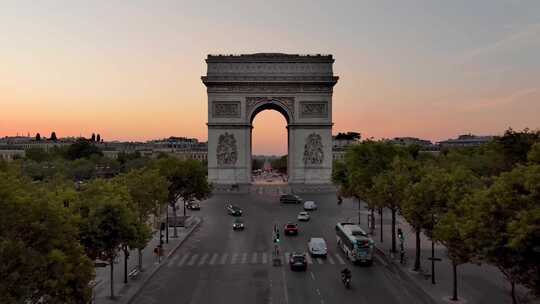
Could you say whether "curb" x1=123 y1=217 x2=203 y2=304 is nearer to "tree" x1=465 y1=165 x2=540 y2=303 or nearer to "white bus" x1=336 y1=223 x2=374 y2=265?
"white bus" x1=336 y1=223 x2=374 y2=265

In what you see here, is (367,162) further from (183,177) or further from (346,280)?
(346,280)

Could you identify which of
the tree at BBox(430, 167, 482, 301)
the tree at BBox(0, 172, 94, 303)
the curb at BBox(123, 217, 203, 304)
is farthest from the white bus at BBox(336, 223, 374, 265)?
the tree at BBox(0, 172, 94, 303)

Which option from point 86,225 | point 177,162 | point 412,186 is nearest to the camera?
point 86,225

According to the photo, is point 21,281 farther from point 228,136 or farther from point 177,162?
point 228,136

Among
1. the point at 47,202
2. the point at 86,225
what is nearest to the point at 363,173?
the point at 86,225

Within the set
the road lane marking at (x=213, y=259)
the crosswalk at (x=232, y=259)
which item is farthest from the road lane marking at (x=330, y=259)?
the road lane marking at (x=213, y=259)
